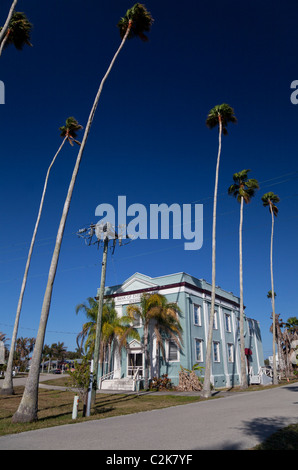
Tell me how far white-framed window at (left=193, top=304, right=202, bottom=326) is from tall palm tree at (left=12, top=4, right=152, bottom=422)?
20.3 m

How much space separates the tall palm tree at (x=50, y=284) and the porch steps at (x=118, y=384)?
17.3m

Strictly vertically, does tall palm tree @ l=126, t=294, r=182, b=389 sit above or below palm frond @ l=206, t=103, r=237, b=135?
below

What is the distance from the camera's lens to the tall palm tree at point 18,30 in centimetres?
1564

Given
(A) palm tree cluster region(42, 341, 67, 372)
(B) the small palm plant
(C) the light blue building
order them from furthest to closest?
1. (A) palm tree cluster region(42, 341, 67, 372)
2. (C) the light blue building
3. (B) the small palm plant

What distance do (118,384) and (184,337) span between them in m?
7.14

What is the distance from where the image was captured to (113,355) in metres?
30.1

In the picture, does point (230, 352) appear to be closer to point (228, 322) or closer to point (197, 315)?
point (228, 322)

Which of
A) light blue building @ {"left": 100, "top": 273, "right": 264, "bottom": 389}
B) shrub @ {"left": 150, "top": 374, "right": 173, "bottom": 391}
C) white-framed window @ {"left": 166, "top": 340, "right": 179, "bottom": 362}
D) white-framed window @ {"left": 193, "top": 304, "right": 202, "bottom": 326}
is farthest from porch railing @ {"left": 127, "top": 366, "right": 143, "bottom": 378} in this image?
white-framed window @ {"left": 193, "top": 304, "right": 202, "bottom": 326}

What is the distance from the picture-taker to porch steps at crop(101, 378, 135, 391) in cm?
2689

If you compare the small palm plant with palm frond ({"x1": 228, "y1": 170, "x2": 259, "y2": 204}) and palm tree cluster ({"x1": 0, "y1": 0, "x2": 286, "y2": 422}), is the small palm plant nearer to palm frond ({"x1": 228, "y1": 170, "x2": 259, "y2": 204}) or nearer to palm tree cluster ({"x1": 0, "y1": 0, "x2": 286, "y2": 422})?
palm tree cluster ({"x1": 0, "y1": 0, "x2": 286, "y2": 422})

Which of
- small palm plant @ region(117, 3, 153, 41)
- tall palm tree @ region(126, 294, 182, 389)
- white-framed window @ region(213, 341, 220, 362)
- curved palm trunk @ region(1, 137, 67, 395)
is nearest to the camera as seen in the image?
small palm plant @ region(117, 3, 153, 41)

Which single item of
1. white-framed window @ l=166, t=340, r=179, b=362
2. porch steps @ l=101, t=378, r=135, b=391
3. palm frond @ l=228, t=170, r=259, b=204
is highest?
palm frond @ l=228, t=170, r=259, b=204

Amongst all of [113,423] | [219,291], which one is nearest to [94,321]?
[219,291]
